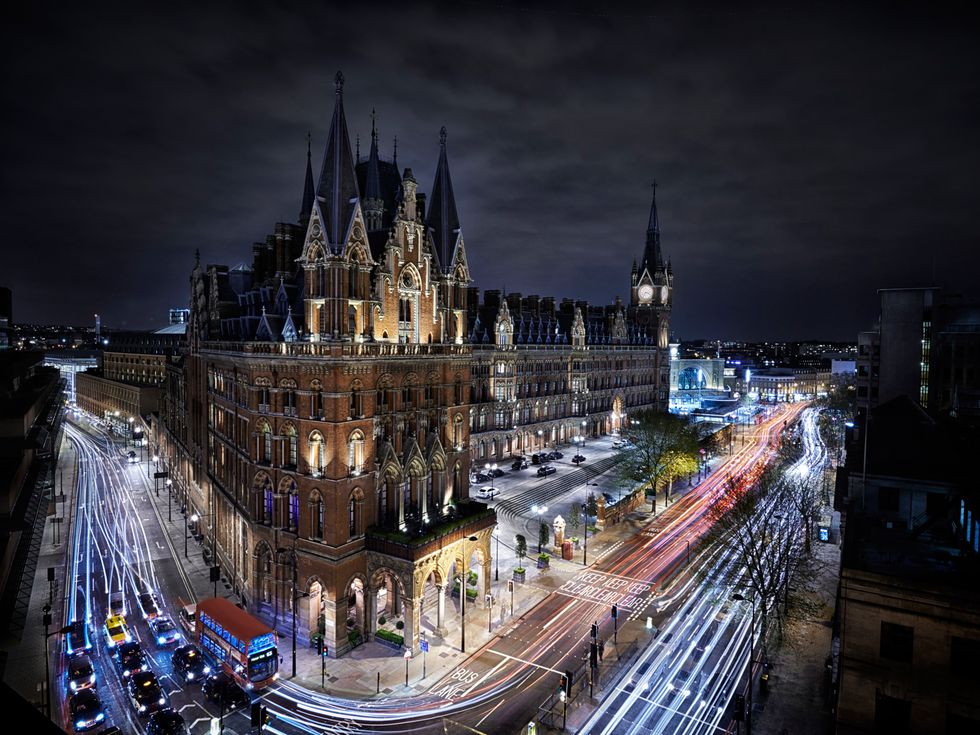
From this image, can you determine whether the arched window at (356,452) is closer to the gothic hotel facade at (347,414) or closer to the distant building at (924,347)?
the gothic hotel facade at (347,414)

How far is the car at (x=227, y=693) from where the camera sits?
36.1m

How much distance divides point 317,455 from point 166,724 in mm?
18482

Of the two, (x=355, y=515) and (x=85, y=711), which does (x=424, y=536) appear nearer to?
(x=355, y=515)

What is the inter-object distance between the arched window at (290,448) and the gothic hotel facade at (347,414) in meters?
0.16

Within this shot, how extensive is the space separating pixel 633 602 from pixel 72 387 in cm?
19510

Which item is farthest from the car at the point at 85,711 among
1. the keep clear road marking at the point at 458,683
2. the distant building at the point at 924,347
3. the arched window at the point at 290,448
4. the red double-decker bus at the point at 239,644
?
the distant building at the point at 924,347

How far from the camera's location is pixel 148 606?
160 feet

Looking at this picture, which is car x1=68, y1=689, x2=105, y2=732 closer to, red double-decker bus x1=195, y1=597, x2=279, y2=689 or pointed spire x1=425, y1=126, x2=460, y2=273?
red double-decker bus x1=195, y1=597, x2=279, y2=689

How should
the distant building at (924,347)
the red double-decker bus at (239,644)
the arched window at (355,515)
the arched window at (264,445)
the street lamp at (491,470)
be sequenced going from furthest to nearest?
1. the street lamp at (491,470)
2. the distant building at (924,347)
3. the arched window at (264,445)
4. the arched window at (355,515)
5. the red double-decker bus at (239,644)

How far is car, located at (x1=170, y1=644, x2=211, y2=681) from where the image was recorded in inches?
1544

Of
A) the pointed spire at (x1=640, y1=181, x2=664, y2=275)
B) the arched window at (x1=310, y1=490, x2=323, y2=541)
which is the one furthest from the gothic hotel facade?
the pointed spire at (x1=640, y1=181, x2=664, y2=275)

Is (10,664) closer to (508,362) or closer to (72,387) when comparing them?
(508,362)

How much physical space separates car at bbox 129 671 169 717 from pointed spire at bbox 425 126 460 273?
3840cm

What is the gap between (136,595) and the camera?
51781mm
